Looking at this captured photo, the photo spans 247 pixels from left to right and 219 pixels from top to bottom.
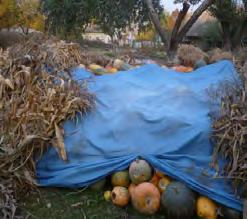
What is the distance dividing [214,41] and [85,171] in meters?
26.3

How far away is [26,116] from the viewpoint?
207 inches

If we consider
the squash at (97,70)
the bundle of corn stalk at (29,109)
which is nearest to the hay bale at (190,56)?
the squash at (97,70)

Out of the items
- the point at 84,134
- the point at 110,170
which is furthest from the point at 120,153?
the point at 84,134

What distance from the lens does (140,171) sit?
15.9 feet

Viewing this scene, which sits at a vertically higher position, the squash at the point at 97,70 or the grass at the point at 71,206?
the squash at the point at 97,70

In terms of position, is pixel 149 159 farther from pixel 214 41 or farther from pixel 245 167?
pixel 214 41

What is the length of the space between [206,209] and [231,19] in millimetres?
23473

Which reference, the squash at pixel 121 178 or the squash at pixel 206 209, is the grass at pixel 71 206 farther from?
the squash at pixel 206 209

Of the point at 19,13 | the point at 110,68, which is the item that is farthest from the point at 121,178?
the point at 19,13

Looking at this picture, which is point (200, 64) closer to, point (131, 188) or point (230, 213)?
point (131, 188)

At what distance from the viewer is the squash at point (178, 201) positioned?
15.0ft

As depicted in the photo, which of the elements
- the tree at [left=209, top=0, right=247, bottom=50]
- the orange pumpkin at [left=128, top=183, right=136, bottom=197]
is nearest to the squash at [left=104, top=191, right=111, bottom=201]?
the orange pumpkin at [left=128, top=183, right=136, bottom=197]

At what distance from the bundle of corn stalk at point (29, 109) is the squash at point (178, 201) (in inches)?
53.4

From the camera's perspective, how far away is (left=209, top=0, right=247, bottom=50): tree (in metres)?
25.1
